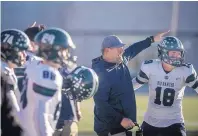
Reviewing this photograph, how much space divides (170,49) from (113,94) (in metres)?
0.77

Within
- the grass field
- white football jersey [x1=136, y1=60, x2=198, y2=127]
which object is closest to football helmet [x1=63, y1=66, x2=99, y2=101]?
white football jersey [x1=136, y1=60, x2=198, y2=127]

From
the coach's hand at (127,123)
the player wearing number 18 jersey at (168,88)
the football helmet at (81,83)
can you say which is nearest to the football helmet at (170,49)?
the player wearing number 18 jersey at (168,88)

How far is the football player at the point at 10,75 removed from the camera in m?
3.37

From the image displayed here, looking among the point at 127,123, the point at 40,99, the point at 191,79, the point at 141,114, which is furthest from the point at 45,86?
the point at 141,114

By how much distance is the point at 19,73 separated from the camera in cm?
404

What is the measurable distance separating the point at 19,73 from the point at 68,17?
2113 cm

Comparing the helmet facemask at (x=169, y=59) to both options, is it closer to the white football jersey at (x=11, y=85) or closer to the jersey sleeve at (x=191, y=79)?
the jersey sleeve at (x=191, y=79)

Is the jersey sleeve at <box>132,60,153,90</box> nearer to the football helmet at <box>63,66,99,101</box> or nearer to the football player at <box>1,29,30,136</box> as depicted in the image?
the football helmet at <box>63,66,99,101</box>

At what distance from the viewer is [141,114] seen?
990 cm

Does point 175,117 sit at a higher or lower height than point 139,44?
lower

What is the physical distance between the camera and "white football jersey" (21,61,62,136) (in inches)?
132

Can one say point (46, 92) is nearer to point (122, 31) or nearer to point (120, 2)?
point (122, 31)

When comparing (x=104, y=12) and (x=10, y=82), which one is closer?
(x=10, y=82)

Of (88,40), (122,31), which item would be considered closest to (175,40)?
(88,40)
